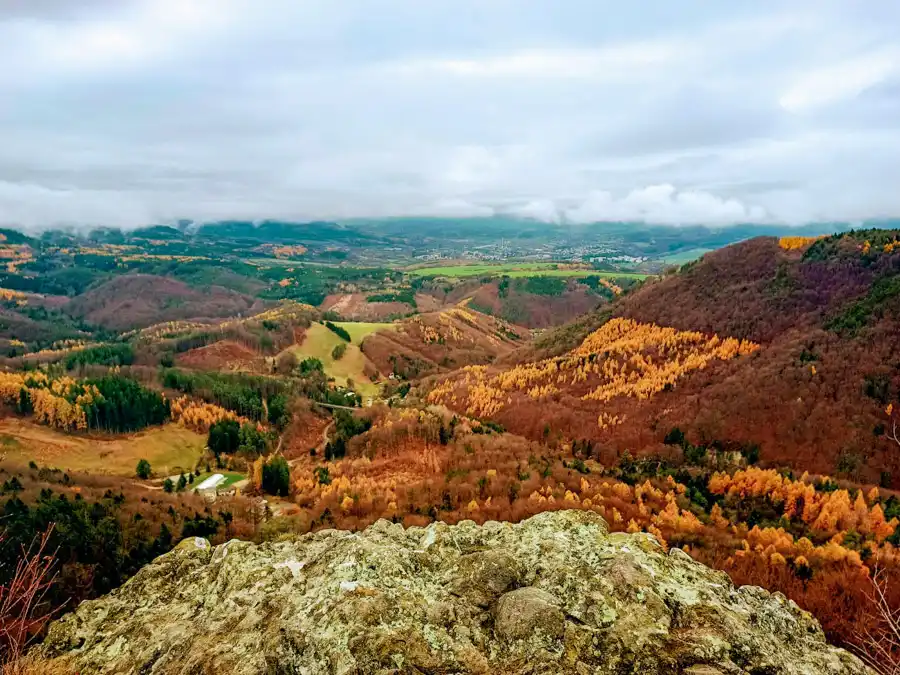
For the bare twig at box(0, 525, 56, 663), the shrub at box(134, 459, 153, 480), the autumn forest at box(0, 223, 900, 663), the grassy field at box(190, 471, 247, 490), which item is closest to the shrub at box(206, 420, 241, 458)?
the autumn forest at box(0, 223, 900, 663)

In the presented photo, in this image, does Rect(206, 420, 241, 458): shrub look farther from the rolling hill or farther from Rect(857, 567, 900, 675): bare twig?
Rect(857, 567, 900, 675): bare twig

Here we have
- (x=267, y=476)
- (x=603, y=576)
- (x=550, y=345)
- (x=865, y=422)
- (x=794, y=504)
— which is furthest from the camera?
(x=550, y=345)

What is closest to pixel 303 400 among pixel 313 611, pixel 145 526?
pixel 145 526

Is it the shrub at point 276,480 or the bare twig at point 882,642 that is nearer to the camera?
the bare twig at point 882,642

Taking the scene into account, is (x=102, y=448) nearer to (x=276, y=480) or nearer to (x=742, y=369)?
(x=276, y=480)

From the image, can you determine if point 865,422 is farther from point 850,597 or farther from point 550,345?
point 550,345

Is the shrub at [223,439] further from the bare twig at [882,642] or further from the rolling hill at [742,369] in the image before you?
the bare twig at [882,642]

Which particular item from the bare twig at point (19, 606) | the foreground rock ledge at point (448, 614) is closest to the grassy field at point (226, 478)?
the bare twig at point (19, 606)
